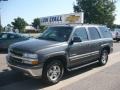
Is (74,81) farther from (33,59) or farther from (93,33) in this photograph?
(93,33)

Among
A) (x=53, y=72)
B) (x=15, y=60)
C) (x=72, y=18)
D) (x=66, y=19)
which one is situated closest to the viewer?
(x=15, y=60)

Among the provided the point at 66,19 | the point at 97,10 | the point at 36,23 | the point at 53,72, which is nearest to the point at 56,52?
the point at 53,72

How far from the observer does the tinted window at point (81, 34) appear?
7.93 meters

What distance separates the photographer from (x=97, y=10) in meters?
53.9

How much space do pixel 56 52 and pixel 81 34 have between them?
1.77m

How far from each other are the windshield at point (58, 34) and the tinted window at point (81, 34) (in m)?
0.28

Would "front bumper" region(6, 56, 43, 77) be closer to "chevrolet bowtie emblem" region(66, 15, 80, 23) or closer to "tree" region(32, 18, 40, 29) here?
"chevrolet bowtie emblem" region(66, 15, 80, 23)

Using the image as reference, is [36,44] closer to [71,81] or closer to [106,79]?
[71,81]

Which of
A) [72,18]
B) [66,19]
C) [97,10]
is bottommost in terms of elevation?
[66,19]

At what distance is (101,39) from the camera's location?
31.0 ft

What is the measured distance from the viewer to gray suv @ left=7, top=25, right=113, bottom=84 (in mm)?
6355

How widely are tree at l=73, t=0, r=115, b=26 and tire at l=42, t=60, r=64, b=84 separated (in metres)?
47.5

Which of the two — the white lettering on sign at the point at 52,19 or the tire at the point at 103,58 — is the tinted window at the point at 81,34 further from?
the white lettering on sign at the point at 52,19

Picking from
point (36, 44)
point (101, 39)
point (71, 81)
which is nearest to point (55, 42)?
point (36, 44)
